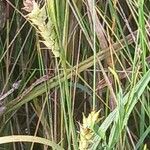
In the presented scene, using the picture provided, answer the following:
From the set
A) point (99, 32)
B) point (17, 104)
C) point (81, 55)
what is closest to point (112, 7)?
point (99, 32)

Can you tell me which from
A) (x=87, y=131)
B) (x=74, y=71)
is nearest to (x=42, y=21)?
(x=87, y=131)

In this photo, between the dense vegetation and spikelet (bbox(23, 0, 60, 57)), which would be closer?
spikelet (bbox(23, 0, 60, 57))

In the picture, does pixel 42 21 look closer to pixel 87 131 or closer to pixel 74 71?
pixel 87 131

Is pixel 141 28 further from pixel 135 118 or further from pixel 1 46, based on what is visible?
pixel 1 46

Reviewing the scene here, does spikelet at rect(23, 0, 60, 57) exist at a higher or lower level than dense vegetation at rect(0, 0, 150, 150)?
higher

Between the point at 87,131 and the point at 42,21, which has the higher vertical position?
the point at 42,21
